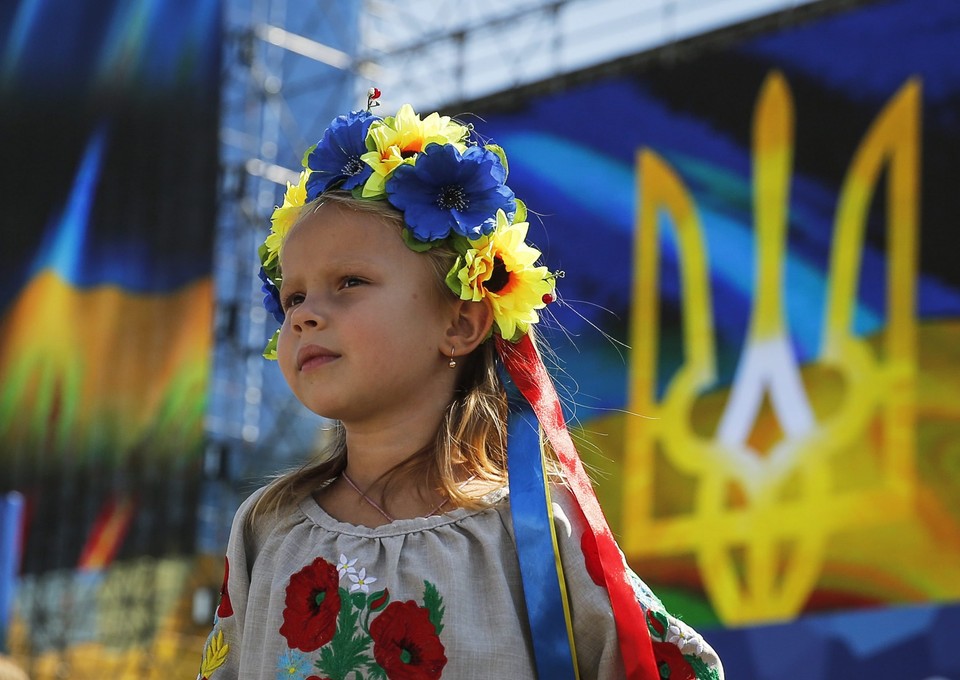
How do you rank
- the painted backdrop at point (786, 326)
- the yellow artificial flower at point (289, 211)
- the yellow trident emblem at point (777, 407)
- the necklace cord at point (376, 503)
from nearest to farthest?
the necklace cord at point (376, 503) < the yellow artificial flower at point (289, 211) < the painted backdrop at point (786, 326) < the yellow trident emblem at point (777, 407)

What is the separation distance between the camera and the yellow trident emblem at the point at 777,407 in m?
5.13

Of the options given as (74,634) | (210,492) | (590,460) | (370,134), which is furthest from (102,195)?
(370,134)

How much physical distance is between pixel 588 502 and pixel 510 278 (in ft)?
0.79

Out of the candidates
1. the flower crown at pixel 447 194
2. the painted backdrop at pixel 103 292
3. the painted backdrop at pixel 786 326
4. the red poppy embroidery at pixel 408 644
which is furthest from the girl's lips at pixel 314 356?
the painted backdrop at pixel 103 292

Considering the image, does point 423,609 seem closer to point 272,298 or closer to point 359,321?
point 359,321

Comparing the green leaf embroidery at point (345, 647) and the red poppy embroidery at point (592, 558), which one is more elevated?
the red poppy embroidery at point (592, 558)

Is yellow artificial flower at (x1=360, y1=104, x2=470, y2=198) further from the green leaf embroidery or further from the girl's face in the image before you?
the green leaf embroidery

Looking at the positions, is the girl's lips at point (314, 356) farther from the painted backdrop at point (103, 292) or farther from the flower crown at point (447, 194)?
the painted backdrop at point (103, 292)

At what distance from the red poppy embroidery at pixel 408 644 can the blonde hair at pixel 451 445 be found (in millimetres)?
127

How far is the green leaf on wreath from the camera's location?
52.6 inches

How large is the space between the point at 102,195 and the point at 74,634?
2261 mm

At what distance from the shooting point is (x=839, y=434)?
5.21 meters

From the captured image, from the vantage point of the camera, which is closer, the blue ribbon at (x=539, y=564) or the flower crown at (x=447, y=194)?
the blue ribbon at (x=539, y=564)

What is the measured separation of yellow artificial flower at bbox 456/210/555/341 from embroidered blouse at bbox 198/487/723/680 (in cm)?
18
